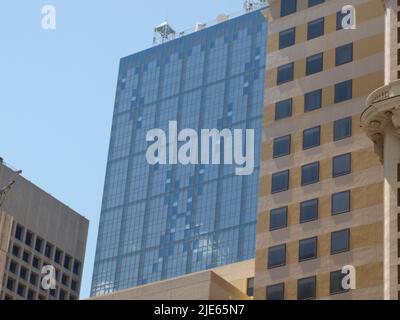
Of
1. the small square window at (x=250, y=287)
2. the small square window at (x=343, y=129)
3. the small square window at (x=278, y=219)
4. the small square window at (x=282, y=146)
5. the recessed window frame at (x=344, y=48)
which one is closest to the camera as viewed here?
the small square window at (x=278, y=219)

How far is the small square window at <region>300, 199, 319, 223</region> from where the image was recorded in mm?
109875

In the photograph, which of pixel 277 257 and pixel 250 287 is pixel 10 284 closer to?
pixel 250 287

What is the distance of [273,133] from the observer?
11869cm

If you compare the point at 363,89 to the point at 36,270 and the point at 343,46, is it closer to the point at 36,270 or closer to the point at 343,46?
the point at 343,46

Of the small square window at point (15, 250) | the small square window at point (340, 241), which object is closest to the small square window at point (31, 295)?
the small square window at point (15, 250)

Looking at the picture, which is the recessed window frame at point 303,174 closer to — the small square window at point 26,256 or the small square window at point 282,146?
the small square window at point 282,146

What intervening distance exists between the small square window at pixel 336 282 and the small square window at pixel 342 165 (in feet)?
32.9

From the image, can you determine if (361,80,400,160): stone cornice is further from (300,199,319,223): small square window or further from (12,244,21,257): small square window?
(12,244,21,257): small square window

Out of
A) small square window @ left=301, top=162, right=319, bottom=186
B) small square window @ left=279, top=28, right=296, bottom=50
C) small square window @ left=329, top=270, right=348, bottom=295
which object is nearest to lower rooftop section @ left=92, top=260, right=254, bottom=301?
small square window @ left=329, top=270, right=348, bottom=295

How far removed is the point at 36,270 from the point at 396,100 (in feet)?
349

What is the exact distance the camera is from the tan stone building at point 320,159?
106m

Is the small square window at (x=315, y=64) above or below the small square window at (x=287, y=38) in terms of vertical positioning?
below

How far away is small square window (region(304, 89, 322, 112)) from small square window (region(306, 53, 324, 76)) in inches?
95.1

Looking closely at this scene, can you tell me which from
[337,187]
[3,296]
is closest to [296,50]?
[337,187]
